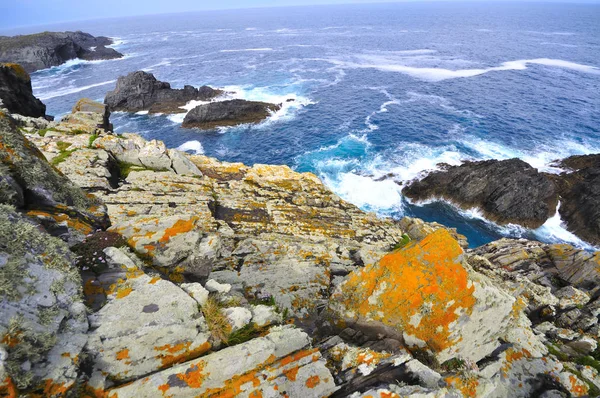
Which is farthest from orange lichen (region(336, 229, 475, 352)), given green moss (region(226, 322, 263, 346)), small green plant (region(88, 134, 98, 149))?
small green plant (region(88, 134, 98, 149))

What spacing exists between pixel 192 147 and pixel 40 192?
50.6 m

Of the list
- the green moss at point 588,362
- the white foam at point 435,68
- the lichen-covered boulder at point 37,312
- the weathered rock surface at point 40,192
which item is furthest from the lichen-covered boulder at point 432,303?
the white foam at point 435,68

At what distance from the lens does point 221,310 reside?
6.78 metres

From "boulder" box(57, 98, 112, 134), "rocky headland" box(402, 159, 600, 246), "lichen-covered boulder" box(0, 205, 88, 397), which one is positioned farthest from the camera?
"rocky headland" box(402, 159, 600, 246)

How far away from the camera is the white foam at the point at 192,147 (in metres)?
55.2

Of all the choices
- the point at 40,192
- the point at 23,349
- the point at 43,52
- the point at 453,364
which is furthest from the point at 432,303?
the point at 43,52

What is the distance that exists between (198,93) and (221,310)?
82.8 meters

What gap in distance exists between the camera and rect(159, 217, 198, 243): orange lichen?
9.22 m

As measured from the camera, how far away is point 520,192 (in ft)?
135

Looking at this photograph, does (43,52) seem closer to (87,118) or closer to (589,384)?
(87,118)

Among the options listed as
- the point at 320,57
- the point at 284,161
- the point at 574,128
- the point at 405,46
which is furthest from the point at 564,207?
the point at 405,46

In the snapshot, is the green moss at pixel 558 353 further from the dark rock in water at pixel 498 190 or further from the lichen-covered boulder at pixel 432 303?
the dark rock in water at pixel 498 190

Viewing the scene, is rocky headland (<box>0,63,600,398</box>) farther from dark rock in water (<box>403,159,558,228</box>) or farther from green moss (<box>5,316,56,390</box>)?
dark rock in water (<box>403,159,558,228</box>)

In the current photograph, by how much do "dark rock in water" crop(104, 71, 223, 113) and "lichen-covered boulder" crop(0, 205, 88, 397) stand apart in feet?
249
